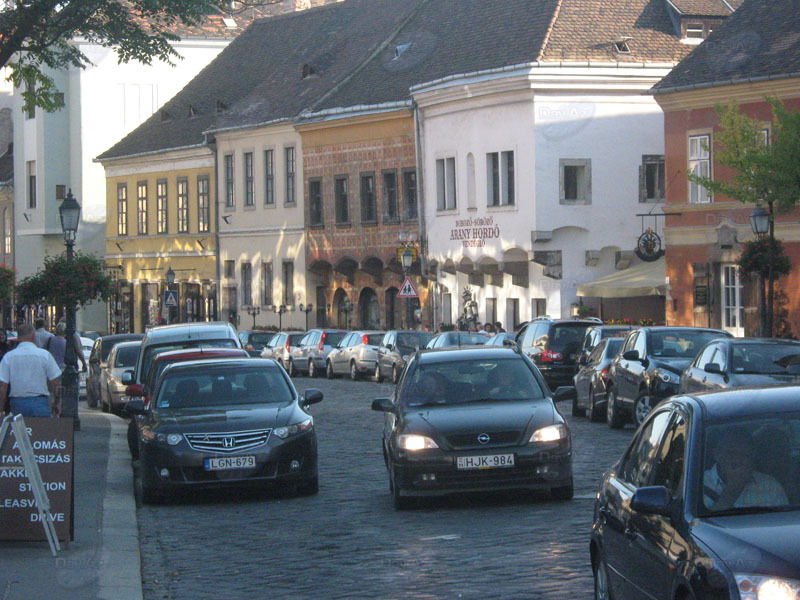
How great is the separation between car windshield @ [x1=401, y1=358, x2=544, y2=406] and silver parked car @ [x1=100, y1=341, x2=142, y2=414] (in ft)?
55.6

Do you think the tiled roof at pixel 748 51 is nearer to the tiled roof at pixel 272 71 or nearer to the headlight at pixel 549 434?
the tiled roof at pixel 272 71

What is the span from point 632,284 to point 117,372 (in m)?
→ 18.0

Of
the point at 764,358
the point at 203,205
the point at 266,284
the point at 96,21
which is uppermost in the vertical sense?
the point at 96,21

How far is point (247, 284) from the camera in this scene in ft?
213

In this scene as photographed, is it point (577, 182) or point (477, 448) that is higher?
point (577, 182)

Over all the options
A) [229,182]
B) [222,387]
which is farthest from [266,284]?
[222,387]

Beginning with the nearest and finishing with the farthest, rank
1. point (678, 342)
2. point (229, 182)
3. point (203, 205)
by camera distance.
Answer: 1. point (678, 342)
2. point (229, 182)
3. point (203, 205)

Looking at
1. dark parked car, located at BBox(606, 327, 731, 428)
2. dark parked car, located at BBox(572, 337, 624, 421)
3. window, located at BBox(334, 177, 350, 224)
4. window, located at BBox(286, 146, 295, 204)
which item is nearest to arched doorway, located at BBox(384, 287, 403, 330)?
window, located at BBox(334, 177, 350, 224)

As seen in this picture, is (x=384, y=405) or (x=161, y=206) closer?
(x=384, y=405)

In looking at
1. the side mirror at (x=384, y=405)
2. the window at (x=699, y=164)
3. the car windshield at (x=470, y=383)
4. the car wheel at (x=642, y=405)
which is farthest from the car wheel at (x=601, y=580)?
the window at (x=699, y=164)

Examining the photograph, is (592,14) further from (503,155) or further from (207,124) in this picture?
(207,124)

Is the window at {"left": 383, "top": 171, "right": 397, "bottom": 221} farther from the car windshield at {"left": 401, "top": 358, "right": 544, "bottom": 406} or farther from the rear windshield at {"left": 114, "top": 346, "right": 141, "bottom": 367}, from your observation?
the car windshield at {"left": 401, "top": 358, "right": 544, "bottom": 406}

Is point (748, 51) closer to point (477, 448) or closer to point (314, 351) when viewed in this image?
point (314, 351)

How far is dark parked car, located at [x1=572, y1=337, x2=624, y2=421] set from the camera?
25.0 m
